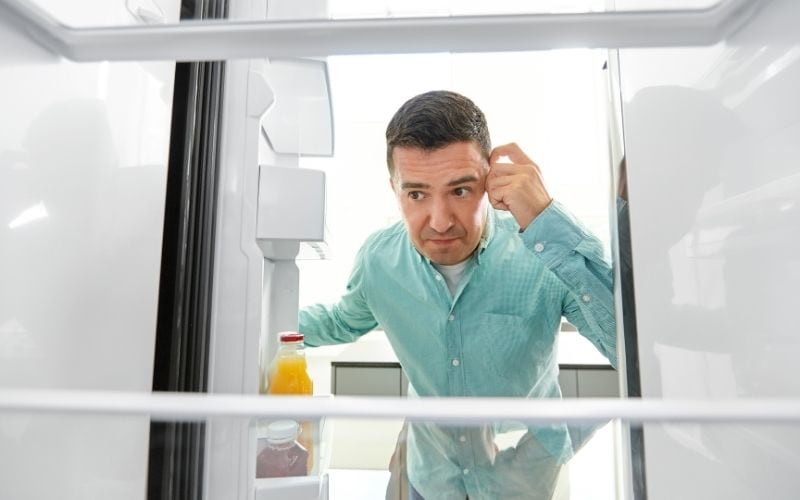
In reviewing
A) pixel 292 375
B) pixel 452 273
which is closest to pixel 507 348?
pixel 452 273

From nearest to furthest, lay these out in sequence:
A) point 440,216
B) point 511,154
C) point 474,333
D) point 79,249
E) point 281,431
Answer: point 79,249 < point 281,431 < point 511,154 < point 440,216 < point 474,333

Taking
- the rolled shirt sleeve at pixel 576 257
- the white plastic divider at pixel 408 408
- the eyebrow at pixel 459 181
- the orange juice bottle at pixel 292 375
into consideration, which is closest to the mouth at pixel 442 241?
the eyebrow at pixel 459 181

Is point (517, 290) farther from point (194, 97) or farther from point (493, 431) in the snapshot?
point (194, 97)

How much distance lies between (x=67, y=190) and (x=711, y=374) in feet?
2.02

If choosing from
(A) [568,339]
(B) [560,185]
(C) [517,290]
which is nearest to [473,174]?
(C) [517,290]

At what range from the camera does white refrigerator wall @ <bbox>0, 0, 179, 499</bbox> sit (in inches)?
13.0

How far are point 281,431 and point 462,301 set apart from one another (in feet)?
1.84

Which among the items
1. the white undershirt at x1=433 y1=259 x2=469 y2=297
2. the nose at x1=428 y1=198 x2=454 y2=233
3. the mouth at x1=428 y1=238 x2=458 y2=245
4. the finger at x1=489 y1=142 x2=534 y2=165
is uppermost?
the finger at x1=489 y1=142 x2=534 y2=165

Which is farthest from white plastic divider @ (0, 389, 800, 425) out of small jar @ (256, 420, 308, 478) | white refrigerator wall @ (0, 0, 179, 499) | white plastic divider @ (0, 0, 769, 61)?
small jar @ (256, 420, 308, 478)

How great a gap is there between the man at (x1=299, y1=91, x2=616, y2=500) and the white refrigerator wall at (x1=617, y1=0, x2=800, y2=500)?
359 mm

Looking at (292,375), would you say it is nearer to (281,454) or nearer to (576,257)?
(281,454)

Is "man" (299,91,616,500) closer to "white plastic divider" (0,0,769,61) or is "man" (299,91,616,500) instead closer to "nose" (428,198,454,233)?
"nose" (428,198,454,233)

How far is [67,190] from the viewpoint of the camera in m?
0.38

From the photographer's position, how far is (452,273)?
3.69ft
